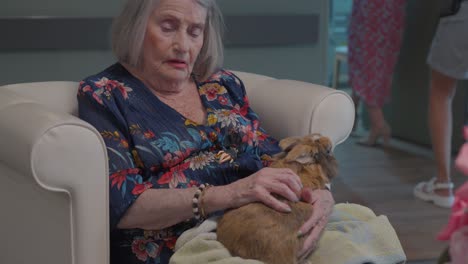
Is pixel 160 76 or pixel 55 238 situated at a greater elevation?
pixel 160 76

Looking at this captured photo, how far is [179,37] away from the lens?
1746 millimetres

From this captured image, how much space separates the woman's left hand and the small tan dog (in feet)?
0.05

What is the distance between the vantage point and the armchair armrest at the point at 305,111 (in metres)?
1.87

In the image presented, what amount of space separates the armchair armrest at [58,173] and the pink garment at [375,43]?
130 inches

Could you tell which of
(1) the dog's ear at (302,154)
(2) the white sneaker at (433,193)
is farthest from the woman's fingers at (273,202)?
(2) the white sneaker at (433,193)

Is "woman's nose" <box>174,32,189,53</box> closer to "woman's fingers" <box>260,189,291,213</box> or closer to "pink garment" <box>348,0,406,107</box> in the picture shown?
"woman's fingers" <box>260,189,291,213</box>

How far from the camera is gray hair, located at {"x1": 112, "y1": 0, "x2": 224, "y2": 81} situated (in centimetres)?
173

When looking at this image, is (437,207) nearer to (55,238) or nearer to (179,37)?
(179,37)

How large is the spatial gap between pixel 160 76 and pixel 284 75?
5.76 ft

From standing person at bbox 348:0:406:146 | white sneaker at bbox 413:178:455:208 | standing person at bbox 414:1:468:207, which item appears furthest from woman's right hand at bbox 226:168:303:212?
standing person at bbox 348:0:406:146

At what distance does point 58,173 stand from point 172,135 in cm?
38

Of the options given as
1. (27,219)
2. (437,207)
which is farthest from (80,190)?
(437,207)

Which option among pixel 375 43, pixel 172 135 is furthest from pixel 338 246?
pixel 375 43

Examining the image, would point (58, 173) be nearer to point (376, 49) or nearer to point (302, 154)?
point (302, 154)
